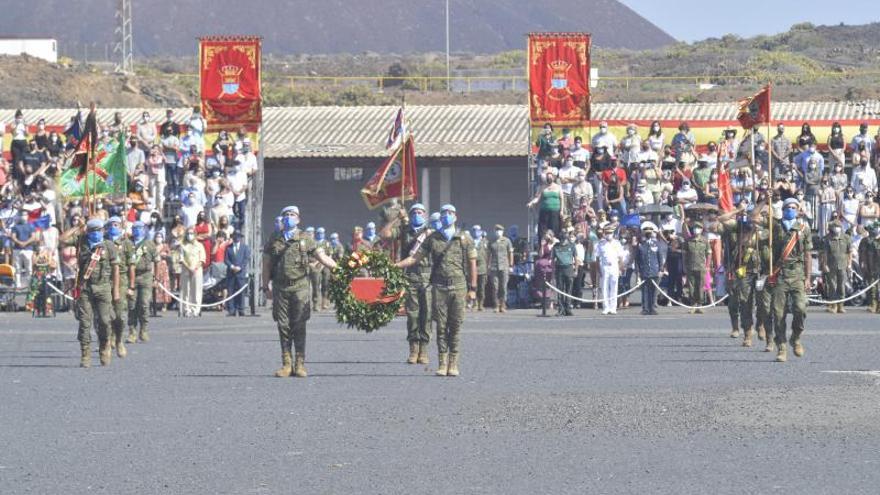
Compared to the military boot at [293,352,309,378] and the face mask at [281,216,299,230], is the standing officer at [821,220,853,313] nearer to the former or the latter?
the military boot at [293,352,309,378]

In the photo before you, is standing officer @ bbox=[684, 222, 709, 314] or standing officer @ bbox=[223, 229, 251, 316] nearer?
standing officer @ bbox=[684, 222, 709, 314]

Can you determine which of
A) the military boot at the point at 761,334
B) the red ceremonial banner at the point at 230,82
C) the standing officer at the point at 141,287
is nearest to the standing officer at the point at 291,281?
the standing officer at the point at 141,287

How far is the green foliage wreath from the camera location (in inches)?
886

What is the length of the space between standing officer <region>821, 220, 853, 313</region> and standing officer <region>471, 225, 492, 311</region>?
256 inches

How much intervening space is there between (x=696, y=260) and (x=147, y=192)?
11.9 m

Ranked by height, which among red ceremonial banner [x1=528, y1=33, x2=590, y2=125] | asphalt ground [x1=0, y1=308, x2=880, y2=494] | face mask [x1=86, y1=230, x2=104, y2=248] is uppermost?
red ceremonial banner [x1=528, y1=33, x2=590, y2=125]

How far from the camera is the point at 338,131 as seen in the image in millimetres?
52562

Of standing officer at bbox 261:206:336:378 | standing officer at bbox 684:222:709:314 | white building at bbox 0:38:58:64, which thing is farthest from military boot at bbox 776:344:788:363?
white building at bbox 0:38:58:64

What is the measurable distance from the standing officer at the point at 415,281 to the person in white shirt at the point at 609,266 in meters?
11.5

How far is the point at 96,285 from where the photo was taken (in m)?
23.2

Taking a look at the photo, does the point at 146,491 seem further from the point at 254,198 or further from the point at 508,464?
the point at 254,198

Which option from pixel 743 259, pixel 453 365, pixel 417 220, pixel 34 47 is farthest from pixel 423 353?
pixel 34 47

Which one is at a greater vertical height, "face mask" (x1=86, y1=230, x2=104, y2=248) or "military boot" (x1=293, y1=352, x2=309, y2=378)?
"face mask" (x1=86, y1=230, x2=104, y2=248)

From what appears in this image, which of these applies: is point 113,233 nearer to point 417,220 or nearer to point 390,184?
point 417,220
